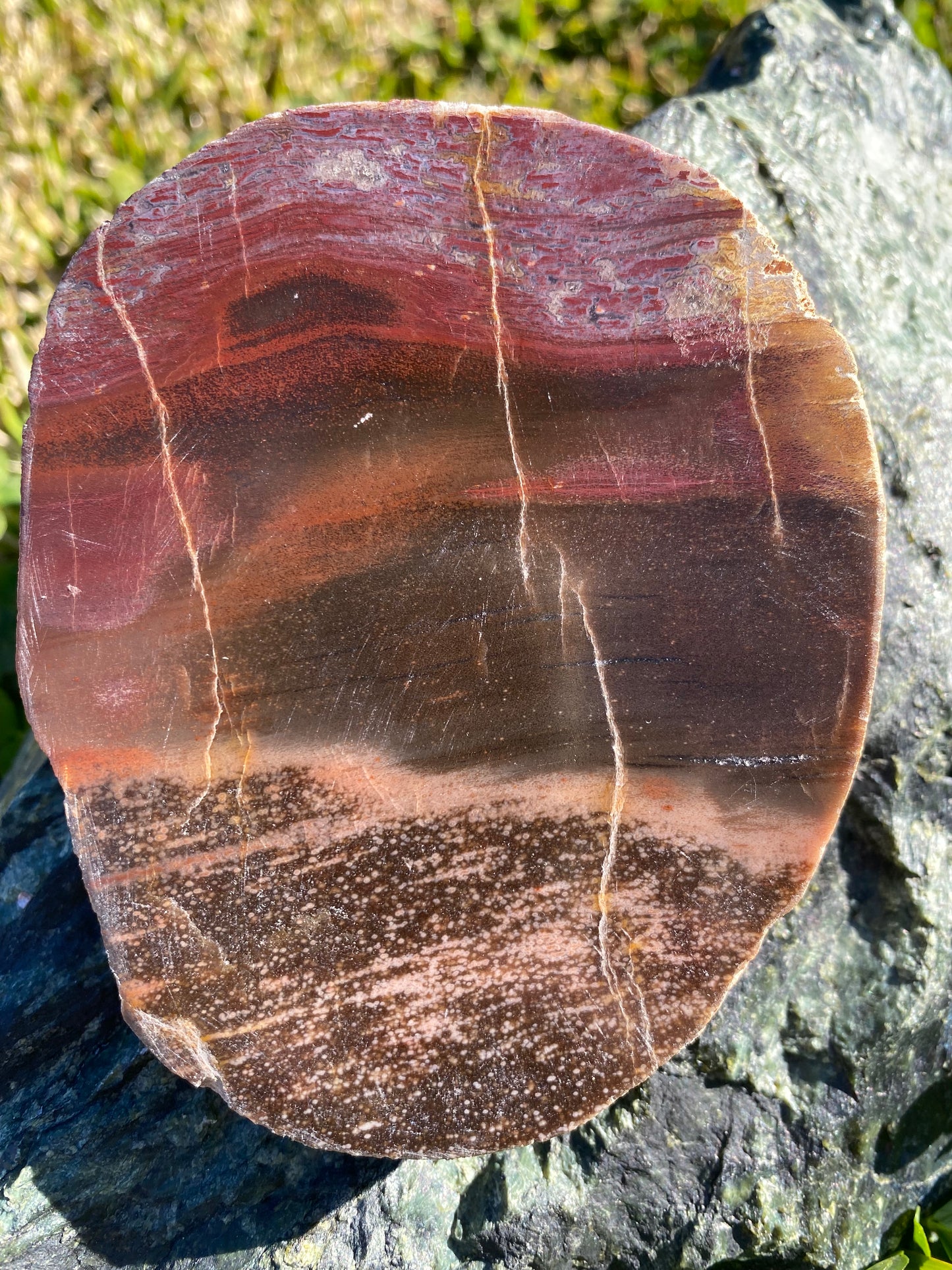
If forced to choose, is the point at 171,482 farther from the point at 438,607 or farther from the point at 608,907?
the point at 608,907

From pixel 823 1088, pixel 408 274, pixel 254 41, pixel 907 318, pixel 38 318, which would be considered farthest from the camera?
pixel 254 41

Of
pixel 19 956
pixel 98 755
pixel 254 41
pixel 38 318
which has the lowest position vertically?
pixel 19 956

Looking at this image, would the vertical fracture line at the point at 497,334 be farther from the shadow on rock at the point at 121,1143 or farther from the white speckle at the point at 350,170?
the shadow on rock at the point at 121,1143

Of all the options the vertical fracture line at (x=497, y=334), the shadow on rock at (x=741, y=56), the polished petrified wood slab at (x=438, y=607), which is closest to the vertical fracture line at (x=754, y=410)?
the polished petrified wood slab at (x=438, y=607)

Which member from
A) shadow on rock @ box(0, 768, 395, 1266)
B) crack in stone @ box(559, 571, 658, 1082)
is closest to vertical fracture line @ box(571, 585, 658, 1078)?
crack in stone @ box(559, 571, 658, 1082)

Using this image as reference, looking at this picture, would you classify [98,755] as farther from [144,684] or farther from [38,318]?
[38,318]

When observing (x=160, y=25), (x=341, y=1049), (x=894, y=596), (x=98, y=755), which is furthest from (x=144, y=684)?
(x=160, y=25)

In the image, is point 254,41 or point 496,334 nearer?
point 496,334
